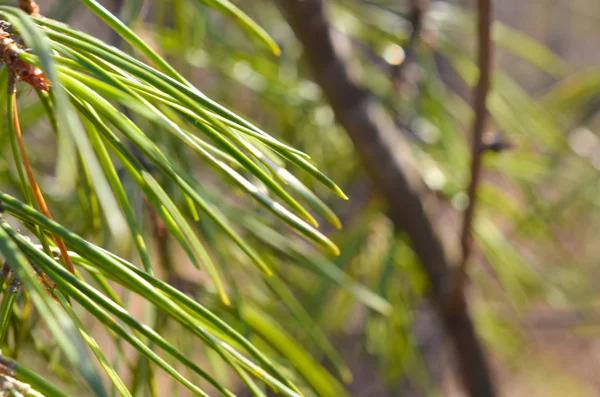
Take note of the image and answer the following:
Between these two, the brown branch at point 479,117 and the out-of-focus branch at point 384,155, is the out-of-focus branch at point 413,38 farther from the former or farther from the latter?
the brown branch at point 479,117

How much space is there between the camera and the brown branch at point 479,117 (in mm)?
427

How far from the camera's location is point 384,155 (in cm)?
61

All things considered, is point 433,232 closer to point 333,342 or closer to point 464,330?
point 464,330

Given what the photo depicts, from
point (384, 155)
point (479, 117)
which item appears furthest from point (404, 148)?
point (479, 117)

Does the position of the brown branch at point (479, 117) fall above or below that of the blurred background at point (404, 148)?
below

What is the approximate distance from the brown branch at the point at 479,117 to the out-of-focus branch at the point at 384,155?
7 centimetres

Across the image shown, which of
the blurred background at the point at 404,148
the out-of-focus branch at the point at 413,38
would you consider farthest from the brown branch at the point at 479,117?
the out-of-focus branch at the point at 413,38

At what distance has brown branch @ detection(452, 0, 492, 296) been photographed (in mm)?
427

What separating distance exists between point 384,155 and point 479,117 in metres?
0.16

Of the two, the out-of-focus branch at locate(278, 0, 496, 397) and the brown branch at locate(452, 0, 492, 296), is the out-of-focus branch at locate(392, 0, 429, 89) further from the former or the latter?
the brown branch at locate(452, 0, 492, 296)

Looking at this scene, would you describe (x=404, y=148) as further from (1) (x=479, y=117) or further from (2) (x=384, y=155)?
(1) (x=479, y=117)

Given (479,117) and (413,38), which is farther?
(413,38)

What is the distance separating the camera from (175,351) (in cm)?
22

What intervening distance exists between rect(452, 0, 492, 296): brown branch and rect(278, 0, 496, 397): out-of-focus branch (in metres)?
0.07
